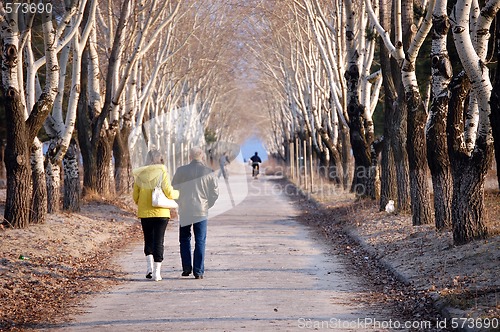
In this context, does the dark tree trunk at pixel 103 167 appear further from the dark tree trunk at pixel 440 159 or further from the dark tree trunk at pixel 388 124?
the dark tree trunk at pixel 440 159

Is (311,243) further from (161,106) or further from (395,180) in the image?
(161,106)

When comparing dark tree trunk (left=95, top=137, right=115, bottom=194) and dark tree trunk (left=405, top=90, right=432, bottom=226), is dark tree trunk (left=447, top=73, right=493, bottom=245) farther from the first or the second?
dark tree trunk (left=95, top=137, right=115, bottom=194)

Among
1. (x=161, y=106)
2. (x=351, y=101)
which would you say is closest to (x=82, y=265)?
(x=351, y=101)

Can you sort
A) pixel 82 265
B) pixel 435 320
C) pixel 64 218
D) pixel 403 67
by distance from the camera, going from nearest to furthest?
pixel 435 320 < pixel 82 265 < pixel 403 67 < pixel 64 218

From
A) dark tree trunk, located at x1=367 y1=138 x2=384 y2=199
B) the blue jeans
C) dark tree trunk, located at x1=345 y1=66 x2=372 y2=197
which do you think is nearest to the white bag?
the blue jeans

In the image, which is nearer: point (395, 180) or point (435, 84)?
point (435, 84)

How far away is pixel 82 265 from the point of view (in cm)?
1375

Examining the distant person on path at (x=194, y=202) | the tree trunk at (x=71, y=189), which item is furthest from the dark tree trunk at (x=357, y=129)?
the distant person on path at (x=194, y=202)

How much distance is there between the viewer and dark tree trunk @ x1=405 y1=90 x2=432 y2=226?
654 inches

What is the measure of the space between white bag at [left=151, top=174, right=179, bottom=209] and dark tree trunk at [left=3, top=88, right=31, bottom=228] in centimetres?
501

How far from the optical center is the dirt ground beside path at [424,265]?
8852 mm

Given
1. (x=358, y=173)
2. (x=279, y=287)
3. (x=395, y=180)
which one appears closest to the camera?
(x=279, y=287)

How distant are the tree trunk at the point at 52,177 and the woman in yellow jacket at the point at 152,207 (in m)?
7.31

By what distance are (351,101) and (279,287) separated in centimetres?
1323
